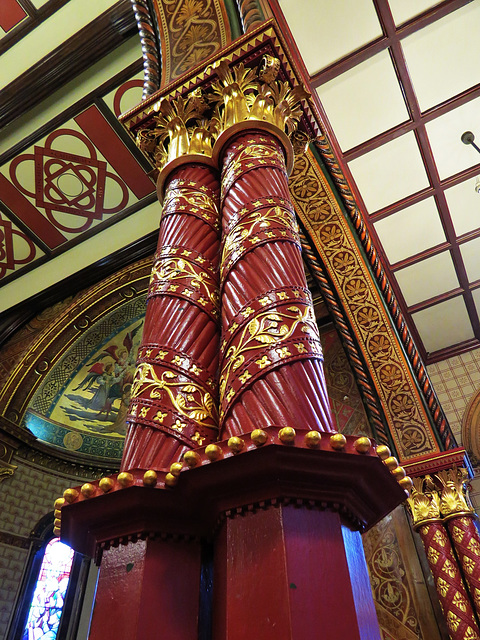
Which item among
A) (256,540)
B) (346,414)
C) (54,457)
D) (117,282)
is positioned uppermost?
(117,282)

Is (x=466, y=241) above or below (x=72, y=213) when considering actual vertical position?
below

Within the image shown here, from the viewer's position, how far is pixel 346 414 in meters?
5.95

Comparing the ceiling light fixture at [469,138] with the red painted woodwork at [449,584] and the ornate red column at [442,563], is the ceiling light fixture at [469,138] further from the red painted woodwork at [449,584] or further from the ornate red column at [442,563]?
the red painted woodwork at [449,584]

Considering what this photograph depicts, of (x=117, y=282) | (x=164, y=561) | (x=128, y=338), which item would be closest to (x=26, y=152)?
(x=117, y=282)

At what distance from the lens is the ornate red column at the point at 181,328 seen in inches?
55.7

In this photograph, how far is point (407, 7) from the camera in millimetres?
4094

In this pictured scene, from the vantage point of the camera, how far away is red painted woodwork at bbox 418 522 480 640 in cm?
373

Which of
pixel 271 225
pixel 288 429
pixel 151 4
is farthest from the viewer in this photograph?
pixel 151 4

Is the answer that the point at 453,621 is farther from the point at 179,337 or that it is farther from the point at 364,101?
the point at 364,101

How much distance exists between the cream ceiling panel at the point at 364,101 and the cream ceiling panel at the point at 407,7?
29 centimetres

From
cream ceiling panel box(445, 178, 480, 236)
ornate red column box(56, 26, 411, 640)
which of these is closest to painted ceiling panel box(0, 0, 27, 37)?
ornate red column box(56, 26, 411, 640)

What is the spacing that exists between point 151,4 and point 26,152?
2776mm

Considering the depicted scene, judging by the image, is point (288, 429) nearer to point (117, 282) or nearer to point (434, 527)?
point (434, 527)

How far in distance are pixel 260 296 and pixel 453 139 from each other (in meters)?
4.23
